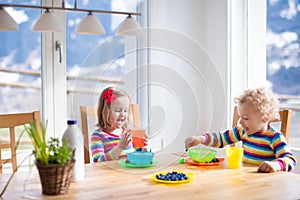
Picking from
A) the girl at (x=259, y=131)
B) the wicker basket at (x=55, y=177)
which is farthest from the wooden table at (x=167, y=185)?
the girl at (x=259, y=131)

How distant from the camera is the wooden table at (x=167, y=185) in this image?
1.65m

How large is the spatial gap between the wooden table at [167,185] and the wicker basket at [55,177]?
0.02 metres

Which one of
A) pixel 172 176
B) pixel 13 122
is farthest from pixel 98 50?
pixel 172 176

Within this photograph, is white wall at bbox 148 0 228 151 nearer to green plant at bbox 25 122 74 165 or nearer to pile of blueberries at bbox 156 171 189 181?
pile of blueberries at bbox 156 171 189 181

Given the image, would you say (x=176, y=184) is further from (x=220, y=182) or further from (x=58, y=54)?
(x=58, y=54)

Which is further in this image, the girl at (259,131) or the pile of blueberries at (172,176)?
the girl at (259,131)

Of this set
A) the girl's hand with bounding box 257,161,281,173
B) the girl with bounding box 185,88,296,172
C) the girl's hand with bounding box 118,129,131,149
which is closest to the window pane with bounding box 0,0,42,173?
the girl's hand with bounding box 118,129,131,149

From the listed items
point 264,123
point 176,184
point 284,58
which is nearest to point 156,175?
point 176,184

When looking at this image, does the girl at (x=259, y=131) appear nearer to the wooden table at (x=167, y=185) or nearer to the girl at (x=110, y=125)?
the wooden table at (x=167, y=185)

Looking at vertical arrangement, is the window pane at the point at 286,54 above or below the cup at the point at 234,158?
above

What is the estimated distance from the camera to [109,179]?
189cm

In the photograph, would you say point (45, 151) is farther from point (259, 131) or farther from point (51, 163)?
point (259, 131)

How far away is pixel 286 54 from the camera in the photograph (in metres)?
3.17

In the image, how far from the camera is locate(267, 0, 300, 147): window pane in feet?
10.2
